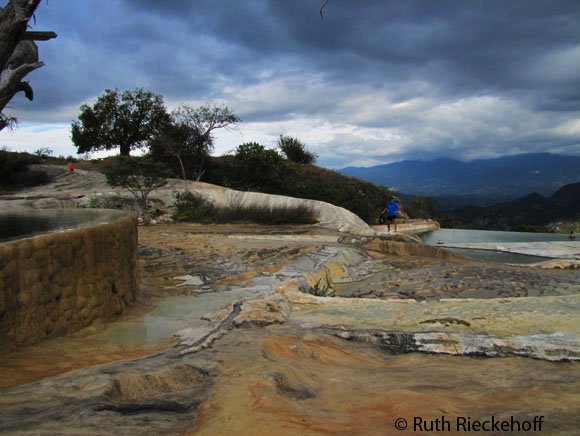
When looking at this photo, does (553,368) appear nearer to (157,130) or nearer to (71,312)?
(71,312)

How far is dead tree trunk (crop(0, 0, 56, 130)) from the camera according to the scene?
255 inches

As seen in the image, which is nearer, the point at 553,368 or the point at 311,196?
the point at 553,368

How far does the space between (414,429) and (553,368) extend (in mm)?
1441

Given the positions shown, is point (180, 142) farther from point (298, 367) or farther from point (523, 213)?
point (523, 213)

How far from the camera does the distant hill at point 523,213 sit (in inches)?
1494

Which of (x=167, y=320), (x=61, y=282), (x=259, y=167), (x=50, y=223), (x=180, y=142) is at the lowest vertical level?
(x=167, y=320)

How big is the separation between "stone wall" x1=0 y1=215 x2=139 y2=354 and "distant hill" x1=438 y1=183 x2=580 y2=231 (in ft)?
110

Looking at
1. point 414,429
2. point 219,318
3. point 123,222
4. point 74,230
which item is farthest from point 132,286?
point 414,429

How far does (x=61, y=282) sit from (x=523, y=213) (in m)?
45.0

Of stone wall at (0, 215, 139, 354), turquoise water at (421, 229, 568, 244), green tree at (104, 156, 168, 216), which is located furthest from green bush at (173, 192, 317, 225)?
stone wall at (0, 215, 139, 354)

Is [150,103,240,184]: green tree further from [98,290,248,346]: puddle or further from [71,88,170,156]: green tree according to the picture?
[98,290,248,346]: puddle

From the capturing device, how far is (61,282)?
4.29 metres

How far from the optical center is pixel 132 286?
6008 mm

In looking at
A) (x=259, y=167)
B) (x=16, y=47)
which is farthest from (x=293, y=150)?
(x=16, y=47)
